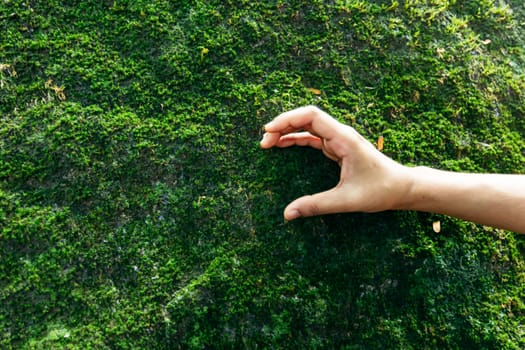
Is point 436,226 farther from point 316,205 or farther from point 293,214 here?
point 293,214

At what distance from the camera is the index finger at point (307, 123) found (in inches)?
114

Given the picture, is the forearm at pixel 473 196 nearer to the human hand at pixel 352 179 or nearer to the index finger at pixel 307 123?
the human hand at pixel 352 179

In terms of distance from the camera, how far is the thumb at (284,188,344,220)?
283 cm

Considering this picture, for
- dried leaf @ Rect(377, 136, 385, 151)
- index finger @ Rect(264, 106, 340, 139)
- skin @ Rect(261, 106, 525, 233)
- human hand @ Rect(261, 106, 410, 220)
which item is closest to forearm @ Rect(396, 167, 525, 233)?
skin @ Rect(261, 106, 525, 233)

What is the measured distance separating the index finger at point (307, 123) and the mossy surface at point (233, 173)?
26cm

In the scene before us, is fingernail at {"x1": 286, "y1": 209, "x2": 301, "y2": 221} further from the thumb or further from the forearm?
the forearm

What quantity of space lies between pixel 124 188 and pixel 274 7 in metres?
2.06

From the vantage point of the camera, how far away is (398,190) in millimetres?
2846

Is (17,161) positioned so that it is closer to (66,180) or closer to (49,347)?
(66,180)

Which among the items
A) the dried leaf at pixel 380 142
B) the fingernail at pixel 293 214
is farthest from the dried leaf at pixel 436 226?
the fingernail at pixel 293 214

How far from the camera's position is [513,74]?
12.3 feet

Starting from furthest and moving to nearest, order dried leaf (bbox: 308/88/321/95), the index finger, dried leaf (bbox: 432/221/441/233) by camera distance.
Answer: dried leaf (bbox: 308/88/321/95) < dried leaf (bbox: 432/221/441/233) < the index finger

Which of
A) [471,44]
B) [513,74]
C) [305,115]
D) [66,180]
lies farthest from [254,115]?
[513,74]

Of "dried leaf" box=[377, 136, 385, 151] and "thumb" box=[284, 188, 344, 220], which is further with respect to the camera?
"dried leaf" box=[377, 136, 385, 151]
